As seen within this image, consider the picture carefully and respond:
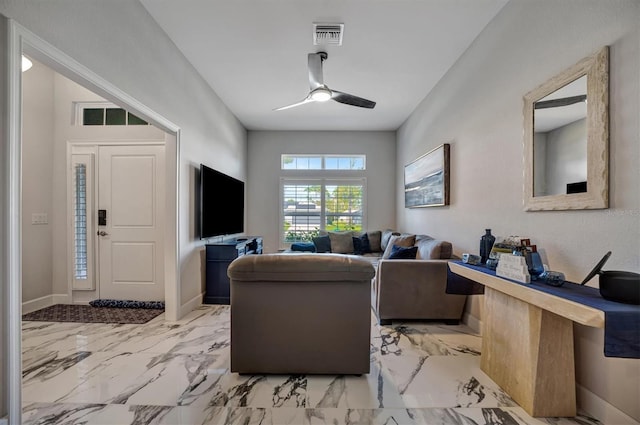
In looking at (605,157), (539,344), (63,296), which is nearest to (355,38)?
(605,157)

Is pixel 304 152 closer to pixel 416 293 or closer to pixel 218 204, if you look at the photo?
pixel 218 204

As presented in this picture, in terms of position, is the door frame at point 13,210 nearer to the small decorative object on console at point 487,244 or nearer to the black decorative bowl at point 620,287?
the black decorative bowl at point 620,287

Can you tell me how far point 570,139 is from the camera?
170 cm

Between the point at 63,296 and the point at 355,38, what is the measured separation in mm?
4590

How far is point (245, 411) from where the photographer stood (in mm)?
1604

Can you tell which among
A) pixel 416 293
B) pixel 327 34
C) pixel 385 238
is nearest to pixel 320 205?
pixel 385 238

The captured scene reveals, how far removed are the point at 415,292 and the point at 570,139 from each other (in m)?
1.78

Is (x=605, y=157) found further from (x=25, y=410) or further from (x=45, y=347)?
(x=45, y=347)

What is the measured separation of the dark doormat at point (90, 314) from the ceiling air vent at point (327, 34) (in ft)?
11.0

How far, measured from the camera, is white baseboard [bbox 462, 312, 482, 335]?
2.68 metres

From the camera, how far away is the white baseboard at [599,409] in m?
1.42

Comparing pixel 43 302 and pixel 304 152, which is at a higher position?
pixel 304 152

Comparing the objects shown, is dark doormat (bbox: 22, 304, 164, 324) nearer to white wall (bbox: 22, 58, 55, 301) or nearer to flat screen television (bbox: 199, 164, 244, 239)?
white wall (bbox: 22, 58, 55, 301)

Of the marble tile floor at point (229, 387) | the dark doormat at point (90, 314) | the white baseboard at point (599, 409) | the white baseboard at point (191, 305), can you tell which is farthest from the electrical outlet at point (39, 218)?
the white baseboard at point (599, 409)
